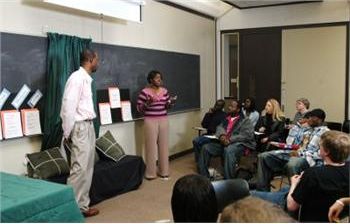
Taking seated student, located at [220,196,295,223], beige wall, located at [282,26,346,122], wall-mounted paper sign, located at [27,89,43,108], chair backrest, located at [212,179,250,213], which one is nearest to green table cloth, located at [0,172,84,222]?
chair backrest, located at [212,179,250,213]

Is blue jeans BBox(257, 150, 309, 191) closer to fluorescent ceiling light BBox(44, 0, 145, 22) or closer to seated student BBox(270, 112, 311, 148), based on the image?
seated student BBox(270, 112, 311, 148)

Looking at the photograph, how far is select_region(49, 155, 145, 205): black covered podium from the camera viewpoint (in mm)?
3812

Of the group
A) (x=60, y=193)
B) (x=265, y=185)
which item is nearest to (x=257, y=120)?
(x=265, y=185)

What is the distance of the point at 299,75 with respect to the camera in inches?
263

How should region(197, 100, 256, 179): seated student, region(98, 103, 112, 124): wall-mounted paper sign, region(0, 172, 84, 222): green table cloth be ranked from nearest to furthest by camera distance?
region(0, 172, 84, 222): green table cloth
region(98, 103, 112, 124): wall-mounted paper sign
region(197, 100, 256, 179): seated student

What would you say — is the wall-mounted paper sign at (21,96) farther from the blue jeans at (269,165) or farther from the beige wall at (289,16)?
the beige wall at (289,16)

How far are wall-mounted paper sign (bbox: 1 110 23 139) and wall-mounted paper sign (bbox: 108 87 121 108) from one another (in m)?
1.26

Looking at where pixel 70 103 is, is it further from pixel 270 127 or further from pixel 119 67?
pixel 270 127

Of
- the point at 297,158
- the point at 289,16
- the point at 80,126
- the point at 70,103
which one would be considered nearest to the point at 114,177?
the point at 80,126

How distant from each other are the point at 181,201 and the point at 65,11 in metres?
2.95

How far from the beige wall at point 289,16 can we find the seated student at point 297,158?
9.46 feet

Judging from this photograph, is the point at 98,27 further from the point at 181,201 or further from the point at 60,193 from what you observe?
the point at 181,201

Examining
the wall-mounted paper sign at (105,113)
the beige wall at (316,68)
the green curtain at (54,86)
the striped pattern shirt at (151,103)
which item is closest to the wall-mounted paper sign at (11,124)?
the green curtain at (54,86)

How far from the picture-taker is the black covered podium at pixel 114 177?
3.81 metres
